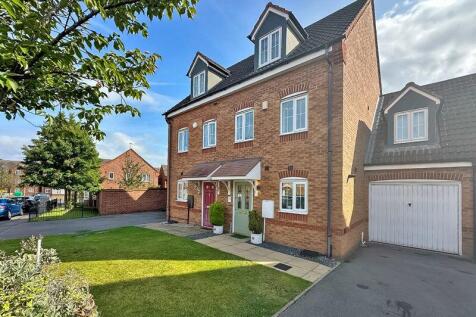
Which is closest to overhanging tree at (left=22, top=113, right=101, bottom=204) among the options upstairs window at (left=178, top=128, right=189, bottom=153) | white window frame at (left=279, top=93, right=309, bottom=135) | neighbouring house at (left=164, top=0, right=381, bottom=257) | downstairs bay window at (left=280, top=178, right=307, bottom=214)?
upstairs window at (left=178, top=128, right=189, bottom=153)

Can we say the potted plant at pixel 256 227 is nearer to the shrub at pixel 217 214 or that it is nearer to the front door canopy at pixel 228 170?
the front door canopy at pixel 228 170

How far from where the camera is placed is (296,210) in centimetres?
942

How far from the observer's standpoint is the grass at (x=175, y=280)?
500 centimetres

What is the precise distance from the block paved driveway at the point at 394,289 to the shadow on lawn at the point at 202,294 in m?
0.60

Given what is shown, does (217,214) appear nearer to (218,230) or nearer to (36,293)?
(218,230)

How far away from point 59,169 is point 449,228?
3021 cm

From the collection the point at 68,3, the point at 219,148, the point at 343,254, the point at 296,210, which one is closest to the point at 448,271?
the point at 343,254

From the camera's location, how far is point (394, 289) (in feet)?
20.4

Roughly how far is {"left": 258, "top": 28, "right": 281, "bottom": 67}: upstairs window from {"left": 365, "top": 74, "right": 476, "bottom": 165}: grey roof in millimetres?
6490

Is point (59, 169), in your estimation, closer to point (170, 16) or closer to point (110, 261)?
point (110, 261)

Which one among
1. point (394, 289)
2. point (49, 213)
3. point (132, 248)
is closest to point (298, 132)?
point (394, 289)

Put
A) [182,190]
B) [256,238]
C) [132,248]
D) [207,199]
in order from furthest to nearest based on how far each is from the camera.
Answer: [182,190] → [207,199] → [256,238] → [132,248]

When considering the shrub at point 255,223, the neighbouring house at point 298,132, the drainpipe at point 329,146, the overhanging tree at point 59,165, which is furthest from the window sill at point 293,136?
the overhanging tree at point 59,165

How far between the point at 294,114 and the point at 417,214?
21.8ft
